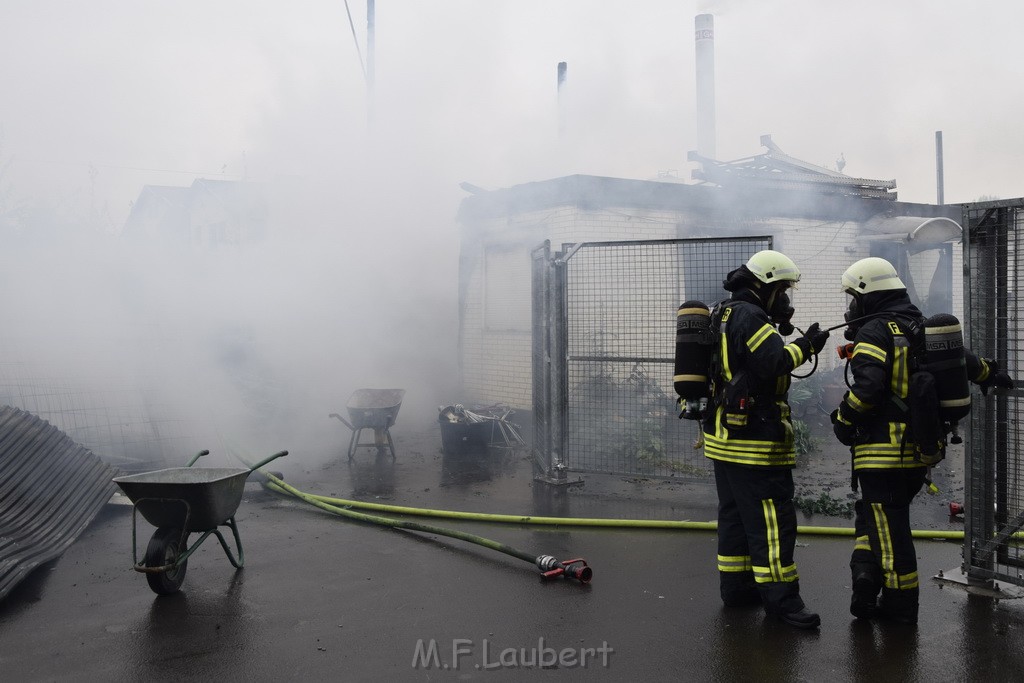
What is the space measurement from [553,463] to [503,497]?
66 cm

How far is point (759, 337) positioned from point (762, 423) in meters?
0.47

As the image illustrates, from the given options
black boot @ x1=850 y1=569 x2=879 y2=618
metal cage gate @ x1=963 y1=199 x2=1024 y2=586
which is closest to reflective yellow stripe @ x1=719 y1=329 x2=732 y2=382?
black boot @ x1=850 y1=569 x2=879 y2=618

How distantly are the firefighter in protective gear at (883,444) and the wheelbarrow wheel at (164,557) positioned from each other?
3999mm

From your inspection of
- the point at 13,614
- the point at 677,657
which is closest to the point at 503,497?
the point at 677,657

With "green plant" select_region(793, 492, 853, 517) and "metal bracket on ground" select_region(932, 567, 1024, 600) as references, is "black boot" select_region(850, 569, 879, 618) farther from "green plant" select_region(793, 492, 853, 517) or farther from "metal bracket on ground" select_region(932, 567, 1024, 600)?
"green plant" select_region(793, 492, 853, 517)

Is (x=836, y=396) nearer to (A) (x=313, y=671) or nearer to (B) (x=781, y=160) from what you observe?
(B) (x=781, y=160)

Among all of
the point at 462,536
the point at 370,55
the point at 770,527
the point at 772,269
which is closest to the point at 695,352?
the point at 772,269

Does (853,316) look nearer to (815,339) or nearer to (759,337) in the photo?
(815,339)

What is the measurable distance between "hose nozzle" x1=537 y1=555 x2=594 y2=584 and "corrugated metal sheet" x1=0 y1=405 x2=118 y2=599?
3248 millimetres

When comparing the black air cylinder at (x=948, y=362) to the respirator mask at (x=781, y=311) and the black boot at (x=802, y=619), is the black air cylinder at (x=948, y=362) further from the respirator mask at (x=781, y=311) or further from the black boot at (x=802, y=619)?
the black boot at (x=802, y=619)

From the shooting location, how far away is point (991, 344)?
4.60 metres

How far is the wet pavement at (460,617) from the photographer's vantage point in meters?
3.75

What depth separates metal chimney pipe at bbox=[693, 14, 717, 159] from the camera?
18734mm

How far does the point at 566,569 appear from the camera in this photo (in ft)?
16.0
